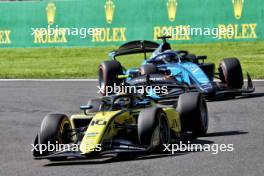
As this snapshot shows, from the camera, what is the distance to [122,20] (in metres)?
29.6

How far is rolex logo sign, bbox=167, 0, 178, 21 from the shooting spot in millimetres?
28938

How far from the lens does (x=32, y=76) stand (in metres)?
23.9

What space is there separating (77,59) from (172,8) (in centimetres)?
370

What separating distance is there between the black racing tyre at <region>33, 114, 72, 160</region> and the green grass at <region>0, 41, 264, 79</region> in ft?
39.9

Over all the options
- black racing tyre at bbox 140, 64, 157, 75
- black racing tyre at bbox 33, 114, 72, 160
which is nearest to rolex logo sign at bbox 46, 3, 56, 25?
black racing tyre at bbox 140, 64, 157, 75

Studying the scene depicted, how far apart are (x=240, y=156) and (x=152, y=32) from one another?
19.3 m

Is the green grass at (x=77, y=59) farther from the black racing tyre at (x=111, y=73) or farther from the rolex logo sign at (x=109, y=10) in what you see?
the black racing tyre at (x=111, y=73)

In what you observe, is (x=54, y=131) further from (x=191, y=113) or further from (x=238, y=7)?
(x=238, y=7)

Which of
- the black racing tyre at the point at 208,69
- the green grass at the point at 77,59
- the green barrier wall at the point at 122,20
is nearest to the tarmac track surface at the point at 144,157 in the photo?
the black racing tyre at the point at 208,69

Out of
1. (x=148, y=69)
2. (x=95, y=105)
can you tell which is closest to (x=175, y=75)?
(x=148, y=69)

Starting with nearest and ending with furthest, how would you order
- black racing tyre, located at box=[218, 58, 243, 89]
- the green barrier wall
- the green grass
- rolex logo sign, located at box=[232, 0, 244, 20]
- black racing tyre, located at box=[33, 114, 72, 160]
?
black racing tyre, located at box=[33, 114, 72, 160] < black racing tyre, located at box=[218, 58, 243, 89] < the green grass < rolex logo sign, located at box=[232, 0, 244, 20] < the green barrier wall

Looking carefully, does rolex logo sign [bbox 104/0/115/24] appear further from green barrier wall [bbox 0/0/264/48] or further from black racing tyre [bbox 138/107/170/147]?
black racing tyre [bbox 138/107/170/147]

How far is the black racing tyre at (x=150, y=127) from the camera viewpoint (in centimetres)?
1045

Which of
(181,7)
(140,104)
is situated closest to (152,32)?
(181,7)
